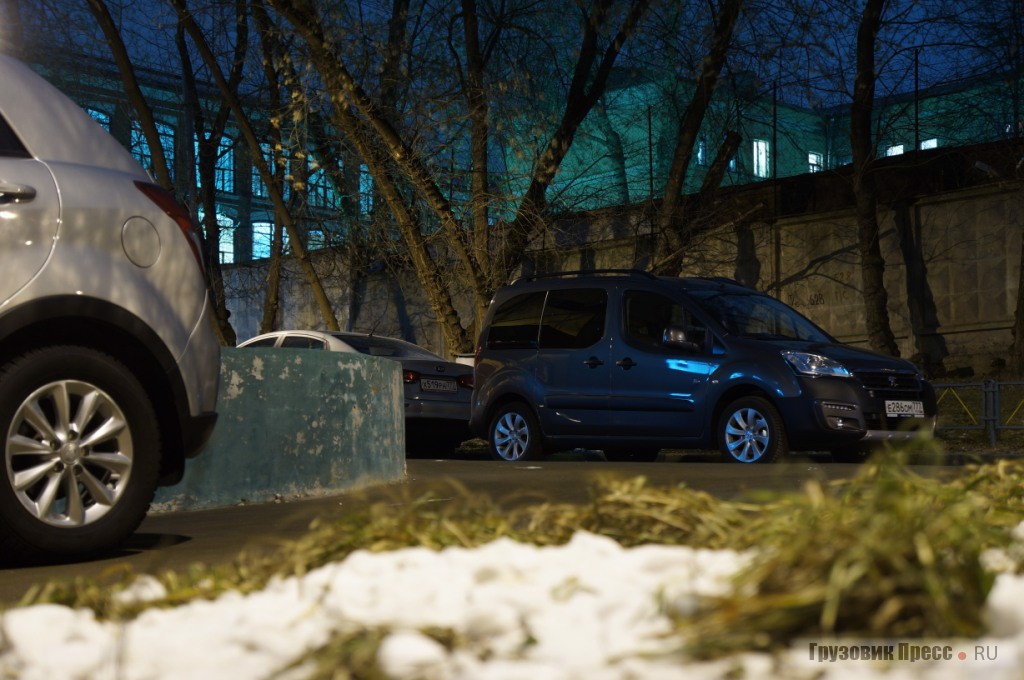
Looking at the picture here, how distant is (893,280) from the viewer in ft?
69.2

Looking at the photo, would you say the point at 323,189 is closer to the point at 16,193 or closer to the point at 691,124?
the point at 691,124

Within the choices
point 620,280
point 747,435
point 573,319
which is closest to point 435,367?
point 573,319

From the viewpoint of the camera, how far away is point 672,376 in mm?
13109

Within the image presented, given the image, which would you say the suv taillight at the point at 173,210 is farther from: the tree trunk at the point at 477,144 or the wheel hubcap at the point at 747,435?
the tree trunk at the point at 477,144

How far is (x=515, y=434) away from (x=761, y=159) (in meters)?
12.6

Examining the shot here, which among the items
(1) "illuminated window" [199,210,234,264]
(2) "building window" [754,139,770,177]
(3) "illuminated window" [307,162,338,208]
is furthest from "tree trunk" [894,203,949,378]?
(1) "illuminated window" [199,210,234,264]

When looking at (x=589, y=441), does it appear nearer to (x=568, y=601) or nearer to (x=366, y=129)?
(x=366, y=129)

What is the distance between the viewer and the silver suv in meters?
5.30

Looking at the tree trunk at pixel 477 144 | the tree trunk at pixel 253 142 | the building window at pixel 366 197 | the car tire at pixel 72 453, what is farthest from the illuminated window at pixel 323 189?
the car tire at pixel 72 453

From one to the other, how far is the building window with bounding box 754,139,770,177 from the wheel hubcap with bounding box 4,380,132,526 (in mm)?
20520

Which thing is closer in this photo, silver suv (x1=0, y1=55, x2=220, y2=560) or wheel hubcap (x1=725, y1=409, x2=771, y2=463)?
silver suv (x1=0, y1=55, x2=220, y2=560)

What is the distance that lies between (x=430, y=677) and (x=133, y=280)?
3.84 m

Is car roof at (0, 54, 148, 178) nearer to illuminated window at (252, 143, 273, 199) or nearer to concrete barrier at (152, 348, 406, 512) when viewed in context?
concrete barrier at (152, 348, 406, 512)

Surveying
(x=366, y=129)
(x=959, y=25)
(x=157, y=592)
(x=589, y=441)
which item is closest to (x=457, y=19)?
(x=366, y=129)
